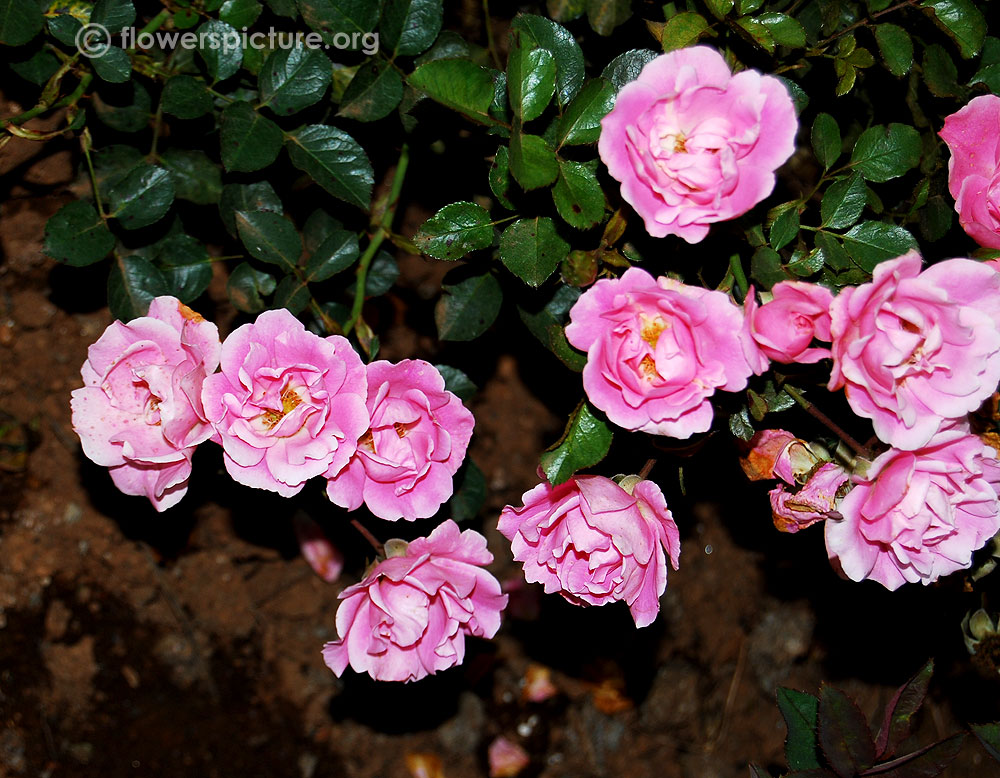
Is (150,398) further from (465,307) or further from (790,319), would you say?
(790,319)

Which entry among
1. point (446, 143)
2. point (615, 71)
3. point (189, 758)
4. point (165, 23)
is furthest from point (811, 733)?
point (165, 23)

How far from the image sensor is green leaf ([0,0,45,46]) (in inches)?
40.5

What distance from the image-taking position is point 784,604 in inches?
73.2

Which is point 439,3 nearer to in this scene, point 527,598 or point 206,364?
point 206,364

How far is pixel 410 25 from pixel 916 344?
2.41 feet

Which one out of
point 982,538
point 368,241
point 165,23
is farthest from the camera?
point 368,241

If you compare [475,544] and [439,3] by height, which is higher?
[439,3]

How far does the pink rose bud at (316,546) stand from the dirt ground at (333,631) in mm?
27

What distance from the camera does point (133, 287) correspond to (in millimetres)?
1147

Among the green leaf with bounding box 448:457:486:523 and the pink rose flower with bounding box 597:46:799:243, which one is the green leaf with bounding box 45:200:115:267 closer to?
the green leaf with bounding box 448:457:486:523

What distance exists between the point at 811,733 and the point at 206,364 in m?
0.88

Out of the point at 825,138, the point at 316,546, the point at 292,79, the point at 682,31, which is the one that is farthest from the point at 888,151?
the point at 316,546

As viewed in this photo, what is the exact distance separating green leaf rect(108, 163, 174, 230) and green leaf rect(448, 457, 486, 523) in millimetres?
568

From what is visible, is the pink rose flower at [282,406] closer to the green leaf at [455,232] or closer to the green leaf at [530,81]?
the green leaf at [455,232]
